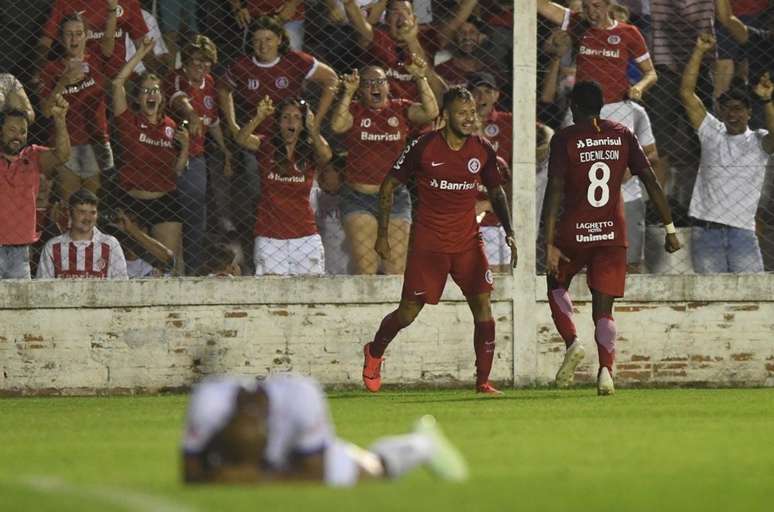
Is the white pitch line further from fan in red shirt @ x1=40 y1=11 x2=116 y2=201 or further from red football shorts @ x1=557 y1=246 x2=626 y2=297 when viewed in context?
fan in red shirt @ x1=40 y1=11 x2=116 y2=201

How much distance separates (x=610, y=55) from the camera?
1752cm

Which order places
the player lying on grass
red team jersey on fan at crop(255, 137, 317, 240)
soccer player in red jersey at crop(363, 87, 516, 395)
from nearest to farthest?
the player lying on grass < soccer player in red jersey at crop(363, 87, 516, 395) < red team jersey on fan at crop(255, 137, 317, 240)

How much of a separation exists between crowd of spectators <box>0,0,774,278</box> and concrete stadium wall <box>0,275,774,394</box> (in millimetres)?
348

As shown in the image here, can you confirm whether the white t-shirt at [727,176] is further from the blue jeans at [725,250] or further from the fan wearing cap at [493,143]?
the fan wearing cap at [493,143]

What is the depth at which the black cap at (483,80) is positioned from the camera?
17203 mm

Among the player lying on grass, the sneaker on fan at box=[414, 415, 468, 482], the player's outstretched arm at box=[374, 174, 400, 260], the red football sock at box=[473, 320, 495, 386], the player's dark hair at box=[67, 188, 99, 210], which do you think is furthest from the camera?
the player's dark hair at box=[67, 188, 99, 210]

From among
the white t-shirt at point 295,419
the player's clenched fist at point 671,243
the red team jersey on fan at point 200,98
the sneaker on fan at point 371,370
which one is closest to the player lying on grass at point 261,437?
the white t-shirt at point 295,419

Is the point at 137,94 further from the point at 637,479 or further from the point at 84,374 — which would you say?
the point at 637,479

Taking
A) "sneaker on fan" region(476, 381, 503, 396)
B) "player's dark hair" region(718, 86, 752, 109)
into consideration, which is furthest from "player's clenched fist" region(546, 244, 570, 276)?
"player's dark hair" region(718, 86, 752, 109)

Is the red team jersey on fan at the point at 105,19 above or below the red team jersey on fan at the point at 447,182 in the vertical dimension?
above

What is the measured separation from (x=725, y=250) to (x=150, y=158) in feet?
18.5

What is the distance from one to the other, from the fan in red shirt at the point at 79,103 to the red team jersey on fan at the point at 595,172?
474 cm

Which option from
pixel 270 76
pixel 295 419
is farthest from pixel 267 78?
pixel 295 419

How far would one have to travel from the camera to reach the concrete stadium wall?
1678 cm
